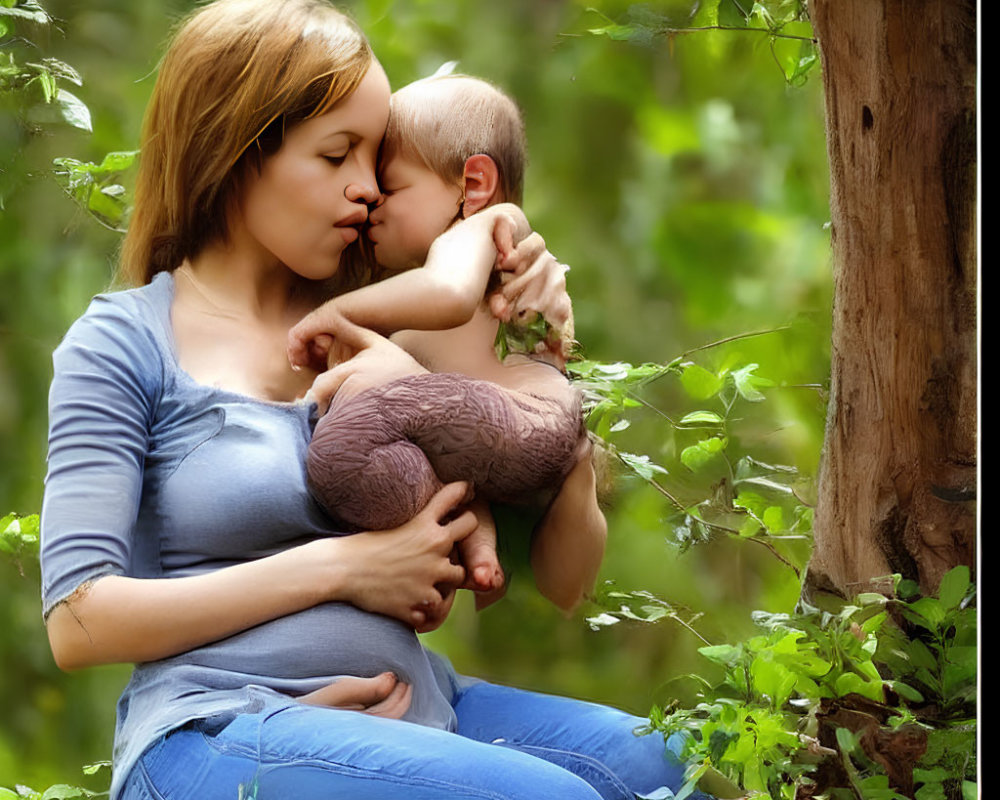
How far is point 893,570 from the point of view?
2.84ft

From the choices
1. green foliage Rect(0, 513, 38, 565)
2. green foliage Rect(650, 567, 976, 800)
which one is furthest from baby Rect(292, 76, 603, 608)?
green foliage Rect(0, 513, 38, 565)

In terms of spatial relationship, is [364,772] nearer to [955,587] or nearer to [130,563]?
[130,563]

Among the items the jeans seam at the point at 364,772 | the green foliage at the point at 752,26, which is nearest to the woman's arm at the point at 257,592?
the jeans seam at the point at 364,772

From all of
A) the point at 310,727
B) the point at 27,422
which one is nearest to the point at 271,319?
the point at 310,727

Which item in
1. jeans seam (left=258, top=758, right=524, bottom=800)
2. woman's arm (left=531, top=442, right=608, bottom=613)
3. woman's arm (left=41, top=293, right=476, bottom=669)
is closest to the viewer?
jeans seam (left=258, top=758, right=524, bottom=800)

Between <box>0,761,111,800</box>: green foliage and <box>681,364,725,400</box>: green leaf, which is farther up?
<box>681,364,725,400</box>: green leaf

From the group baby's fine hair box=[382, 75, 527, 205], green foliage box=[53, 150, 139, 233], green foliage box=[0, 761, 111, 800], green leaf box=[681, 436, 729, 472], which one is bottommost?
green foliage box=[0, 761, 111, 800]

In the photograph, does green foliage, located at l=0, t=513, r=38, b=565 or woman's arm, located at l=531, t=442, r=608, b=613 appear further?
green foliage, located at l=0, t=513, r=38, b=565

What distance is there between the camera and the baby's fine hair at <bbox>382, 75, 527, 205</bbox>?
95cm

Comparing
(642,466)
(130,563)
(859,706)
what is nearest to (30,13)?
(130,563)

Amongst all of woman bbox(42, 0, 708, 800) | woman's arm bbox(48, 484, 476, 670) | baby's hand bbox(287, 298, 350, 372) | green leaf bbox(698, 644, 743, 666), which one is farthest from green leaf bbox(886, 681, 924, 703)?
baby's hand bbox(287, 298, 350, 372)

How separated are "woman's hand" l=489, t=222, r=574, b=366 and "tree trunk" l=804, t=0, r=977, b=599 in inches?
8.7

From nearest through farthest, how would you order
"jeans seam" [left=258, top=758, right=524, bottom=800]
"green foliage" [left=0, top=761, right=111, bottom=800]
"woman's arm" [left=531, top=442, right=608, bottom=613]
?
1. "jeans seam" [left=258, top=758, right=524, bottom=800]
2. "woman's arm" [left=531, top=442, right=608, bottom=613]
3. "green foliage" [left=0, top=761, right=111, bottom=800]

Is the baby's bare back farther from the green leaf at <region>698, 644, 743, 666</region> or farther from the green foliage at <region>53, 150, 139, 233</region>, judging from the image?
the green foliage at <region>53, 150, 139, 233</region>
